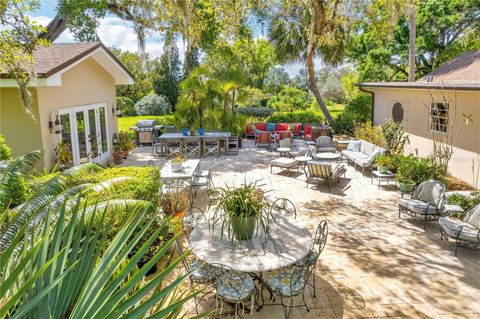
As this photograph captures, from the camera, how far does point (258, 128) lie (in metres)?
20.1

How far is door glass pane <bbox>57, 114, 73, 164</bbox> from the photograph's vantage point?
11023 millimetres

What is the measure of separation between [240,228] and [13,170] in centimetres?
400

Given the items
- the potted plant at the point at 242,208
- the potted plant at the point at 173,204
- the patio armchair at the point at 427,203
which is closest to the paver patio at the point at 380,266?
the patio armchair at the point at 427,203

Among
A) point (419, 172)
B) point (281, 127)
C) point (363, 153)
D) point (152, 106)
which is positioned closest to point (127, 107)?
point (152, 106)

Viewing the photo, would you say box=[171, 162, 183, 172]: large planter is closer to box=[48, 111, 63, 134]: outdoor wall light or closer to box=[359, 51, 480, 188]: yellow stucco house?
box=[48, 111, 63, 134]: outdoor wall light

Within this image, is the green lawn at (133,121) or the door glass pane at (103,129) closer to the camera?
the door glass pane at (103,129)

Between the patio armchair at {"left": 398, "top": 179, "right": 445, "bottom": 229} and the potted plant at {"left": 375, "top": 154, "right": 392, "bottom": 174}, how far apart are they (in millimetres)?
2508

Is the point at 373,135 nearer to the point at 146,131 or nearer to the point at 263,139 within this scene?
the point at 263,139

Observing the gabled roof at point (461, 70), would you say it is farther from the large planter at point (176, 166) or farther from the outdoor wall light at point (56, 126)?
the outdoor wall light at point (56, 126)

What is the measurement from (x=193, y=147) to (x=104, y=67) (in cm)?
513

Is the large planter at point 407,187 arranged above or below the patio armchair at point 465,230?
above

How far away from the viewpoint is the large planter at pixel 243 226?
5.07 meters

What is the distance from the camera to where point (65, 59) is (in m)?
10.5

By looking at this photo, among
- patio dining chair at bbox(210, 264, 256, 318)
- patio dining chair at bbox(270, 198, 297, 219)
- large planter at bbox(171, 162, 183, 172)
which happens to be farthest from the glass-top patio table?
large planter at bbox(171, 162, 183, 172)
